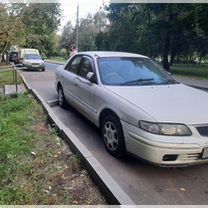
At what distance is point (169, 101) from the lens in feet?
13.3

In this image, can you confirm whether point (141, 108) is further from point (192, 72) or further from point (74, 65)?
point (192, 72)

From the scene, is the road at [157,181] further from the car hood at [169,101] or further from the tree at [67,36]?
the tree at [67,36]

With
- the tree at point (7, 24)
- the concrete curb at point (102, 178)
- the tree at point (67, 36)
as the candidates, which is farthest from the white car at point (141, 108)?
the tree at point (67, 36)

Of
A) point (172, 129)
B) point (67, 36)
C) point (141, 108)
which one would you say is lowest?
point (172, 129)

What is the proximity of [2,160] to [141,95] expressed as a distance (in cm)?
222

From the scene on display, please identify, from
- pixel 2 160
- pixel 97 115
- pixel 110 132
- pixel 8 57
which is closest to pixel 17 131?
pixel 2 160

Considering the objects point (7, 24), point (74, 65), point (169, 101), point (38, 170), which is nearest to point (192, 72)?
point (7, 24)

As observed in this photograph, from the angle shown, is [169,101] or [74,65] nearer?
[169,101]

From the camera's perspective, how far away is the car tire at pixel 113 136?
4.01 meters

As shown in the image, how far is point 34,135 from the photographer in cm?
510

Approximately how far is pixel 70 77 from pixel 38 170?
9.71ft

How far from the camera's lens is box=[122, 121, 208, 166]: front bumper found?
3.45 m

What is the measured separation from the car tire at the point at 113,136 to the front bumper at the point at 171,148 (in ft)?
1.46

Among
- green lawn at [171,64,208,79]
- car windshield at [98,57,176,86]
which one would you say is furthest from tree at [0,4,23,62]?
→ car windshield at [98,57,176,86]
